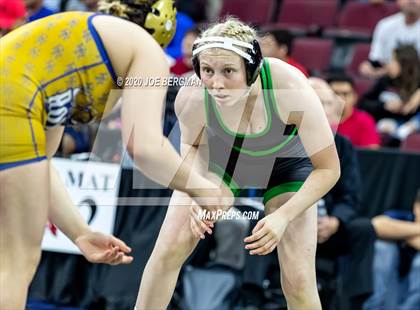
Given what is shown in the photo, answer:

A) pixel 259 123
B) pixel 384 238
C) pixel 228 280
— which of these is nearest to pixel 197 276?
pixel 228 280

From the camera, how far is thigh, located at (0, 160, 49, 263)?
2.89 m

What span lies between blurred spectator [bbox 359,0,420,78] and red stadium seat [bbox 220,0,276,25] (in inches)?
59.9

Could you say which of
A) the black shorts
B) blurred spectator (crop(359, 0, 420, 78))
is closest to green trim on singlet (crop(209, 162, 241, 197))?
the black shorts

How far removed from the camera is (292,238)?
3641mm

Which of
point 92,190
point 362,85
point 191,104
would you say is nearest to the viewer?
point 191,104

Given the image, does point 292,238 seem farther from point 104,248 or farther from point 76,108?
point 76,108

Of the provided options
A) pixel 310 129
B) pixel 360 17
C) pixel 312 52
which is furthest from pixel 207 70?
pixel 360 17

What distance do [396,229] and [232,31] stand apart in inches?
95.3

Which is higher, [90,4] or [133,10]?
[133,10]

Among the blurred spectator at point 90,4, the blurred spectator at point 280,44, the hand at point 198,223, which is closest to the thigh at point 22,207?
the hand at point 198,223

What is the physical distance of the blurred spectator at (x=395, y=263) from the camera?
534cm

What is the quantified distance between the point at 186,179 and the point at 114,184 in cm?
241

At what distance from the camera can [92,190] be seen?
530 centimetres

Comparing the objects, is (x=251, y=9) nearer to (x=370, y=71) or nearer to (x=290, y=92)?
(x=370, y=71)
